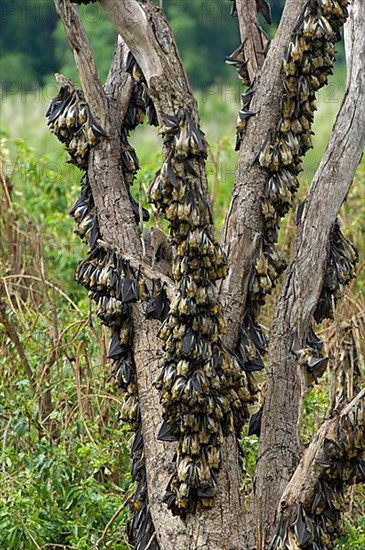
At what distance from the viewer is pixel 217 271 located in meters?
4.59

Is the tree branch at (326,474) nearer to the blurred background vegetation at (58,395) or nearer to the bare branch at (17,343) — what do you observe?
the blurred background vegetation at (58,395)

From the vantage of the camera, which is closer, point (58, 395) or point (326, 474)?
point (326, 474)

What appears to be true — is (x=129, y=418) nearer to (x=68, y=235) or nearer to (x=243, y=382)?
(x=243, y=382)

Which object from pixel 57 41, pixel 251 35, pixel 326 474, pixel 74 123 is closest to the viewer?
pixel 326 474

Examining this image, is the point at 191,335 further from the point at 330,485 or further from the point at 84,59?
the point at 84,59

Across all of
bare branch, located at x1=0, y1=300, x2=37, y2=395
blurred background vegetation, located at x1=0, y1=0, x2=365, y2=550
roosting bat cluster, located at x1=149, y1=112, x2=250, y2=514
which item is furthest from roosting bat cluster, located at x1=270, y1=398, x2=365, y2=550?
bare branch, located at x1=0, y1=300, x2=37, y2=395

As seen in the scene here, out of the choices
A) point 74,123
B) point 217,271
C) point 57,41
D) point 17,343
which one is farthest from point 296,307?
point 57,41

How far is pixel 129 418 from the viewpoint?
16.5 ft

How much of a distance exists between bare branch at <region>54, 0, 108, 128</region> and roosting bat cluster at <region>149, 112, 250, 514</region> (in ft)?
1.80

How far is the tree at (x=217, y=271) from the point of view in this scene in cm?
456

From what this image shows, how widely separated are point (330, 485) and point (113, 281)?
1227 millimetres

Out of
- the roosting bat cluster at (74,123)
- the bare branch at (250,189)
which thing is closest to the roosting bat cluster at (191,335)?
the bare branch at (250,189)

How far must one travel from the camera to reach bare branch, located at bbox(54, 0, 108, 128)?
16.2ft

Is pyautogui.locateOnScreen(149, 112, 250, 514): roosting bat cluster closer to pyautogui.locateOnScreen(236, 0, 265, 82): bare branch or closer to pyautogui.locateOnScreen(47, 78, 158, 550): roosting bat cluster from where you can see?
pyautogui.locateOnScreen(47, 78, 158, 550): roosting bat cluster
